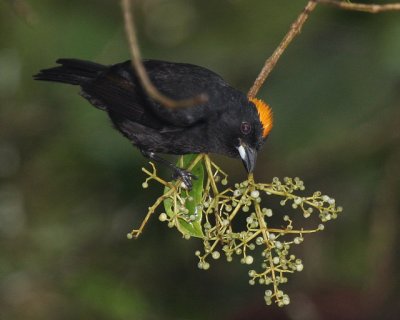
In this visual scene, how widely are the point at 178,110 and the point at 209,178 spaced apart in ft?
2.60

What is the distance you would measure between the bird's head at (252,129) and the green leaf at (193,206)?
485 millimetres

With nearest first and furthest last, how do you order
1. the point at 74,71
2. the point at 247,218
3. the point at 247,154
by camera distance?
1. the point at 247,218
2. the point at 247,154
3. the point at 74,71

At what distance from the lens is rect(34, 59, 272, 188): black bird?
14.5 feet

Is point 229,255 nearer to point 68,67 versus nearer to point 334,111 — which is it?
point 68,67

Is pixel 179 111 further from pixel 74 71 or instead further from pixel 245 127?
pixel 74 71

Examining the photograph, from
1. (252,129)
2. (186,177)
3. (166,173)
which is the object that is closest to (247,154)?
(252,129)

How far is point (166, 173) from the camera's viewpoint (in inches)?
249

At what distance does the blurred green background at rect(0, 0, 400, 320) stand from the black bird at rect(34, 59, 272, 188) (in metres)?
1.39

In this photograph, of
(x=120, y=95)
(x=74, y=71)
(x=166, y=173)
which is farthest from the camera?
(x=166, y=173)

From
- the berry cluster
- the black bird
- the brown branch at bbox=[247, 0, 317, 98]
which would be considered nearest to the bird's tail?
the black bird

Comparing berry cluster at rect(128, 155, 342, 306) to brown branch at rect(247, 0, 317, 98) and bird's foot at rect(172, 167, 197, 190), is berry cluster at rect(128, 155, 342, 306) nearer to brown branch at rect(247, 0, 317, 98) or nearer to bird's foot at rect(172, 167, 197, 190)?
bird's foot at rect(172, 167, 197, 190)

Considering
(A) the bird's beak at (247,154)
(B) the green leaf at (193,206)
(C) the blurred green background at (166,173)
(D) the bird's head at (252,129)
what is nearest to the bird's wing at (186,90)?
(D) the bird's head at (252,129)

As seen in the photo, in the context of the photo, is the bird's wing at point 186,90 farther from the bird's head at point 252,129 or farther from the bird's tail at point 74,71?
the bird's tail at point 74,71

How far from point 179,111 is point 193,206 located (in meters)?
0.82
